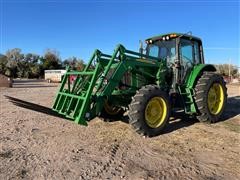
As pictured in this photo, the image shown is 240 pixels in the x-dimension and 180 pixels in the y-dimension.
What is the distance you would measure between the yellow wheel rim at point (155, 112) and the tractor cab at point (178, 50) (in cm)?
132

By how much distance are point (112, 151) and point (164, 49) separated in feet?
12.6

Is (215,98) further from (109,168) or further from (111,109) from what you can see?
(109,168)

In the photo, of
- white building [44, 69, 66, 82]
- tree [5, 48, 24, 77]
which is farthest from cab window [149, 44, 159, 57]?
tree [5, 48, 24, 77]

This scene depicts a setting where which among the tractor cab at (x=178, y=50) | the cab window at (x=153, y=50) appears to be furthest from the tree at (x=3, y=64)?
the tractor cab at (x=178, y=50)

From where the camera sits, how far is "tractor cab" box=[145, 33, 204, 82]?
7.21m

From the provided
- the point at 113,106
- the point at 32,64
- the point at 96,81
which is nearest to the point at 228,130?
the point at 113,106

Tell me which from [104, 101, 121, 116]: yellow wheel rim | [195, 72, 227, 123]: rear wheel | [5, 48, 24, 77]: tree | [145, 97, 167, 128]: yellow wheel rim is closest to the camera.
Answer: [145, 97, 167, 128]: yellow wheel rim

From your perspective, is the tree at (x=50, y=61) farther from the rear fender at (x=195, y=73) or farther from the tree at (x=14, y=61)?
the rear fender at (x=195, y=73)

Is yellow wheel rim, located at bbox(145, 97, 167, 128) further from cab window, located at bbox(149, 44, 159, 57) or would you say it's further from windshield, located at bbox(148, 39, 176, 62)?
cab window, located at bbox(149, 44, 159, 57)

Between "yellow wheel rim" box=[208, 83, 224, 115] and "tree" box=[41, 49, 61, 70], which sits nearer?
"yellow wheel rim" box=[208, 83, 224, 115]

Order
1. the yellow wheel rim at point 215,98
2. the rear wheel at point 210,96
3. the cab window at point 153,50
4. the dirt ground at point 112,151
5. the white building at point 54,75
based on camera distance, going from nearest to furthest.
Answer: the dirt ground at point 112,151, the rear wheel at point 210,96, the yellow wheel rim at point 215,98, the cab window at point 153,50, the white building at point 54,75

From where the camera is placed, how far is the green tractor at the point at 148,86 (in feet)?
18.3

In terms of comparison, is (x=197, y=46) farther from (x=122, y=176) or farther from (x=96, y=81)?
(x=122, y=176)

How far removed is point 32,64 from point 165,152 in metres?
63.2
